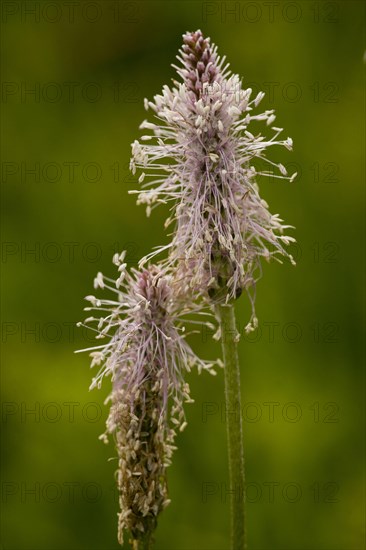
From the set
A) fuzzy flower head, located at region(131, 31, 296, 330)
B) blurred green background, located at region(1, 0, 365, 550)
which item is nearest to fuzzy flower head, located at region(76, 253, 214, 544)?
fuzzy flower head, located at region(131, 31, 296, 330)

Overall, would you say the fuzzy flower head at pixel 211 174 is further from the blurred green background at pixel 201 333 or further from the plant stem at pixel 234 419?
the blurred green background at pixel 201 333

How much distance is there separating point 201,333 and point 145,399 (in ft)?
4.96

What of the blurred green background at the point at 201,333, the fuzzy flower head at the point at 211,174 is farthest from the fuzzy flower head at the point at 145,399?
the blurred green background at the point at 201,333

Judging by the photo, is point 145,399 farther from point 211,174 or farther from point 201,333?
point 201,333

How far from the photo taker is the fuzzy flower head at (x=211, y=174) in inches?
57.9

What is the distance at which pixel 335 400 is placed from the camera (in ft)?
10.2

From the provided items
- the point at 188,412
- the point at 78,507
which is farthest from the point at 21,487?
the point at 188,412

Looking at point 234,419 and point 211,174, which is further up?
point 211,174

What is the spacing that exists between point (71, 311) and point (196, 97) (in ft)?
6.42

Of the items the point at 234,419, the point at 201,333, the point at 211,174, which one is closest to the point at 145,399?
the point at 234,419

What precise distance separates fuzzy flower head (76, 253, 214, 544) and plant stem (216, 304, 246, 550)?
11 centimetres

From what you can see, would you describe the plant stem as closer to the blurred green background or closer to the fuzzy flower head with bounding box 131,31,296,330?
the fuzzy flower head with bounding box 131,31,296,330

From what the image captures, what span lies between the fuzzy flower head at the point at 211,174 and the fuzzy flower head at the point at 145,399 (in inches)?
3.7

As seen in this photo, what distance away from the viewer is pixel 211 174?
154 centimetres
